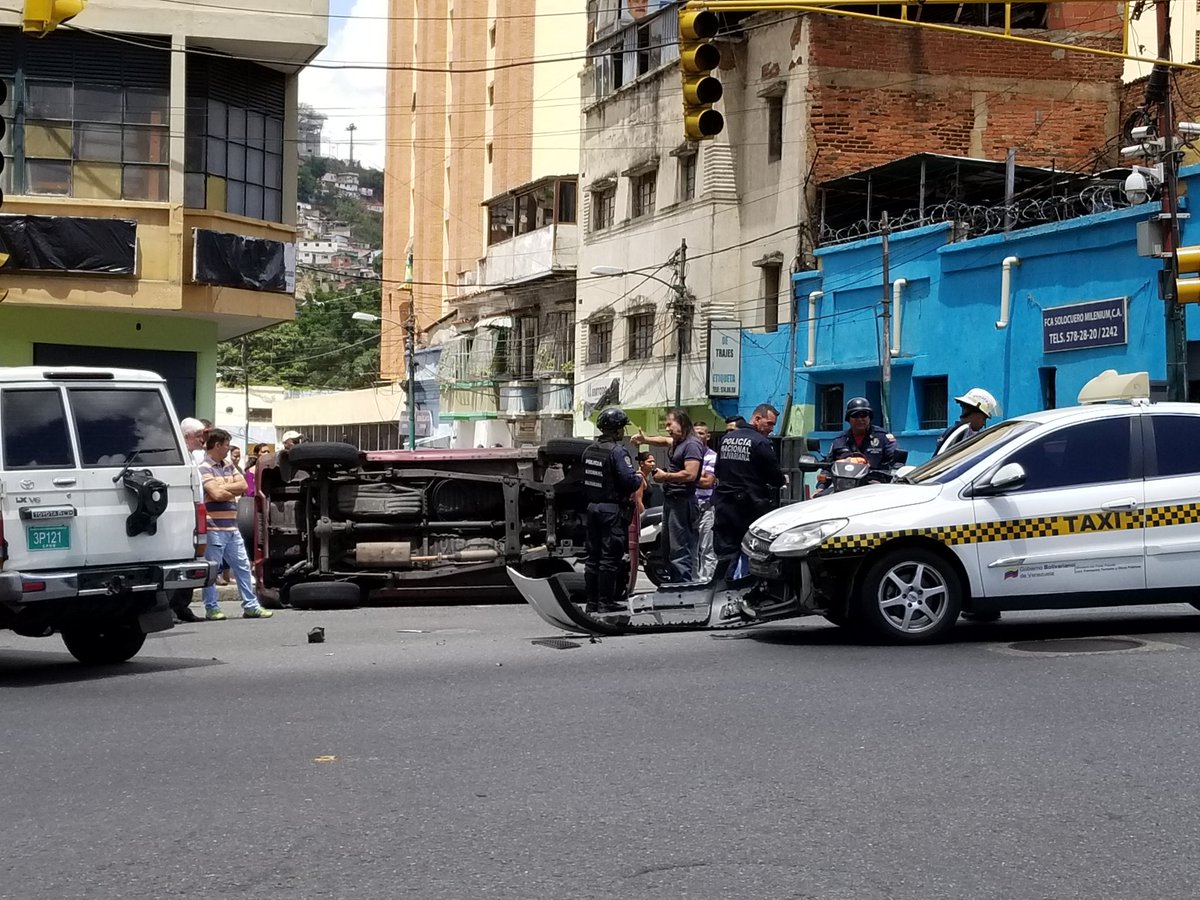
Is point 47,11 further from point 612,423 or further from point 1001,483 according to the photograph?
point 1001,483

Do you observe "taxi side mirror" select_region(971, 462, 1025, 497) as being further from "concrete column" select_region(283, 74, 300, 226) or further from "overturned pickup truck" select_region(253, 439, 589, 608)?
"concrete column" select_region(283, 74, 300, 226)

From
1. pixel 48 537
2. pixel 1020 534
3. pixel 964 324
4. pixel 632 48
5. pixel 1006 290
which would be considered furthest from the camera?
pixel 632 48

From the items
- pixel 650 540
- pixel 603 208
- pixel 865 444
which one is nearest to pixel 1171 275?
pixel 650 540

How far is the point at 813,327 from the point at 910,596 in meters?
24.7

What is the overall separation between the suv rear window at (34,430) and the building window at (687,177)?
3057 centimetres

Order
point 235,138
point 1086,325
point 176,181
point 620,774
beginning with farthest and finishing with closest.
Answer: point 1086,325
point 235,138
point 176,181
point 620,774

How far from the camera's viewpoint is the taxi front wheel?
35.7 feet

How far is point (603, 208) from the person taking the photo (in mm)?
46375

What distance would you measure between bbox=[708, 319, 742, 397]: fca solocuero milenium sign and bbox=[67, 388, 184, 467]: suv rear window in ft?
90.3

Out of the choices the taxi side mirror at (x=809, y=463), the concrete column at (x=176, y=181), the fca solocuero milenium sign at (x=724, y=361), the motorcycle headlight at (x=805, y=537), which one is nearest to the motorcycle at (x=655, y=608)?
the motorcycle headlight at (x=805, y=537)

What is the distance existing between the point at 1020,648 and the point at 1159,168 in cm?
1488

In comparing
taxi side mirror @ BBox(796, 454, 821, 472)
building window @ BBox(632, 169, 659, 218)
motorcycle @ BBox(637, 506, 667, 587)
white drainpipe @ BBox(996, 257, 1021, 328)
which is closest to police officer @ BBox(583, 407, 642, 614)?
taxi side mirror @ BBox(796, 454, 821, 472)

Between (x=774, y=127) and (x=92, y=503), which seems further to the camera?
(x=774, y=127)

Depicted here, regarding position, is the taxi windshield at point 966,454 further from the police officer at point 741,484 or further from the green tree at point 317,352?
the green tree at point 317,352
